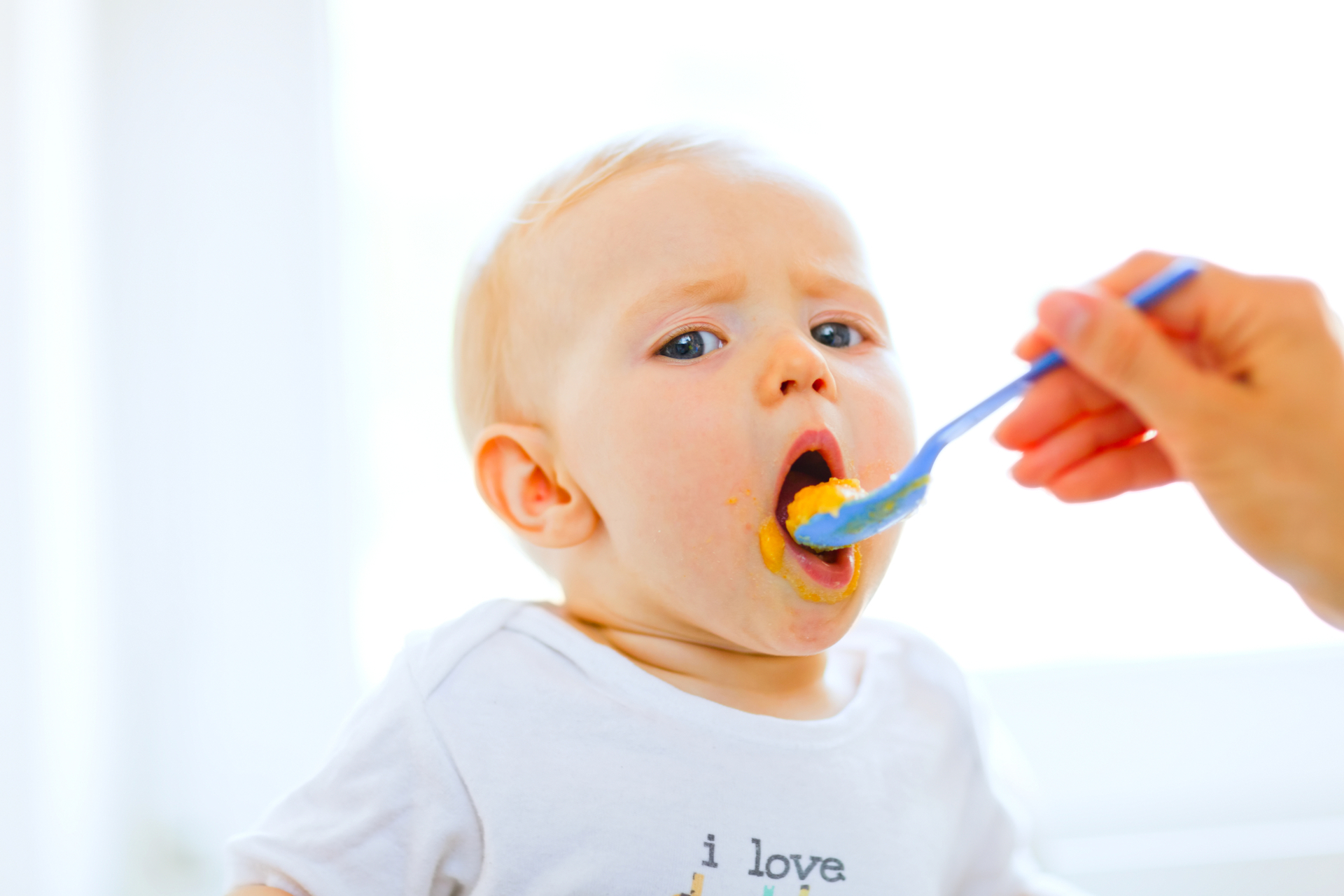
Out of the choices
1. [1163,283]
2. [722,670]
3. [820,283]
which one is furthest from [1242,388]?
[722,670]

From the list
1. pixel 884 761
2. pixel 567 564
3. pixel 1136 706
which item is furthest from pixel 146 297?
pixel 1136 706

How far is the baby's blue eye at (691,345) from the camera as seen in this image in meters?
0.77

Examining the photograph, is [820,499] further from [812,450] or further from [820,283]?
[820,283]

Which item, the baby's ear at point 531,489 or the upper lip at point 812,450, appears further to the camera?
the baby's ear at point 531,489

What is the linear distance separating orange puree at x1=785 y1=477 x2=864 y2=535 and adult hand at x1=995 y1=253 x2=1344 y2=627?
19cm

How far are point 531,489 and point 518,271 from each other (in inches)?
7.0

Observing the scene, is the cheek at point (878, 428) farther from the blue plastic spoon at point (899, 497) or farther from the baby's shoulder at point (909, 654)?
the baby's shoulder at point (909, 654)

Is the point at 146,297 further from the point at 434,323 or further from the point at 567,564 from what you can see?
the point at 567,564

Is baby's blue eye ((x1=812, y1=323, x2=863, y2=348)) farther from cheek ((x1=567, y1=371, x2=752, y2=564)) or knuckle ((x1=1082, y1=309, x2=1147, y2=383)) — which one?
knuckle ((x1=1082, y1=309, x2=1147, y2=383))

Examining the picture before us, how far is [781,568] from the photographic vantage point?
0.71 meters

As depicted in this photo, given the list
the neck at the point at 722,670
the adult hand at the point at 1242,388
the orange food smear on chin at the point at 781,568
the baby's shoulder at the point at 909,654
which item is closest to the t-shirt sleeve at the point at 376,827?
the neck at the point at 722,670

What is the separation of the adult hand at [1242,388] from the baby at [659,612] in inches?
8.8

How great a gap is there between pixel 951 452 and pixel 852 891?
0.67 m

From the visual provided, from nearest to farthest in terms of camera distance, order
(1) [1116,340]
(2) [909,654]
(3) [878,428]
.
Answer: (1) [1116,340] < (3) [878,428] < (2) [909,654]
